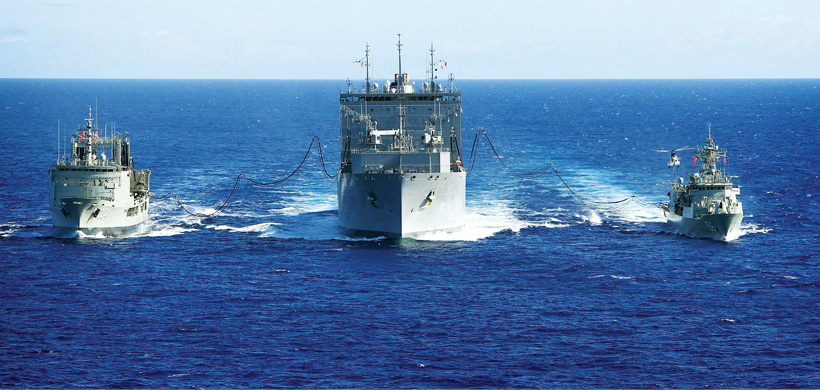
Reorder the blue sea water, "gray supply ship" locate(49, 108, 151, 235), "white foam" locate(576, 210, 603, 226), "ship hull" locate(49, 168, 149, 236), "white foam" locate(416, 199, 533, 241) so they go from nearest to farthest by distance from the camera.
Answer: the blue sea water < "ship hull" locate(49, 168, 149, 236) < "gray supply ship" locate(49, 108, 151, 235) < "white foam" locate(416, 199, 533, 241) < "white foam" locate(576, 210, 603, 226)

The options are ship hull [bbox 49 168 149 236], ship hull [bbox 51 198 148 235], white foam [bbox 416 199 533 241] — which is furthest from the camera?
white foam [bbox 416 199 533 241]

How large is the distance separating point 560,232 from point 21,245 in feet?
167

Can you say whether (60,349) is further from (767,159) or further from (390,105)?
(767,159)

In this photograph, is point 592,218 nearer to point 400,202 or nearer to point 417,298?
point 400,202

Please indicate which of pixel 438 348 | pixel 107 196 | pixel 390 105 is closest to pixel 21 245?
pixel 107 196

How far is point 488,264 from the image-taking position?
269ft

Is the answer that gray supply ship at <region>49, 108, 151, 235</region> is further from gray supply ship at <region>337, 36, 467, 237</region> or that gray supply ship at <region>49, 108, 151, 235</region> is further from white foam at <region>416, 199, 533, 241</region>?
white foam at <region>416, 199, 533, 241</region>

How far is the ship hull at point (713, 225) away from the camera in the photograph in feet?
297

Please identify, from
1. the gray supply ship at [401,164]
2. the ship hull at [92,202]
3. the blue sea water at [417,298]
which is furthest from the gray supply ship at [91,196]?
the gray supply ship at [401,164]

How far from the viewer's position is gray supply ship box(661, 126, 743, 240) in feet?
299

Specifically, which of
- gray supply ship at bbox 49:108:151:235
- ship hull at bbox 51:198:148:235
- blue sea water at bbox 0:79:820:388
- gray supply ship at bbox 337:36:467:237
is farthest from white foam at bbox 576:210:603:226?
ship hull at bbox 51:198:148:235

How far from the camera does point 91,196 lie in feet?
306

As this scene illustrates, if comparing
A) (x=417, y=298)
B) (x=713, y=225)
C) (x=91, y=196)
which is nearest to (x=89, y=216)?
(x=91, y=196)

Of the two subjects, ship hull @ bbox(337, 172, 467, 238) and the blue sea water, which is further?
ship hull @ bbox(337, 172, 467, 238)
